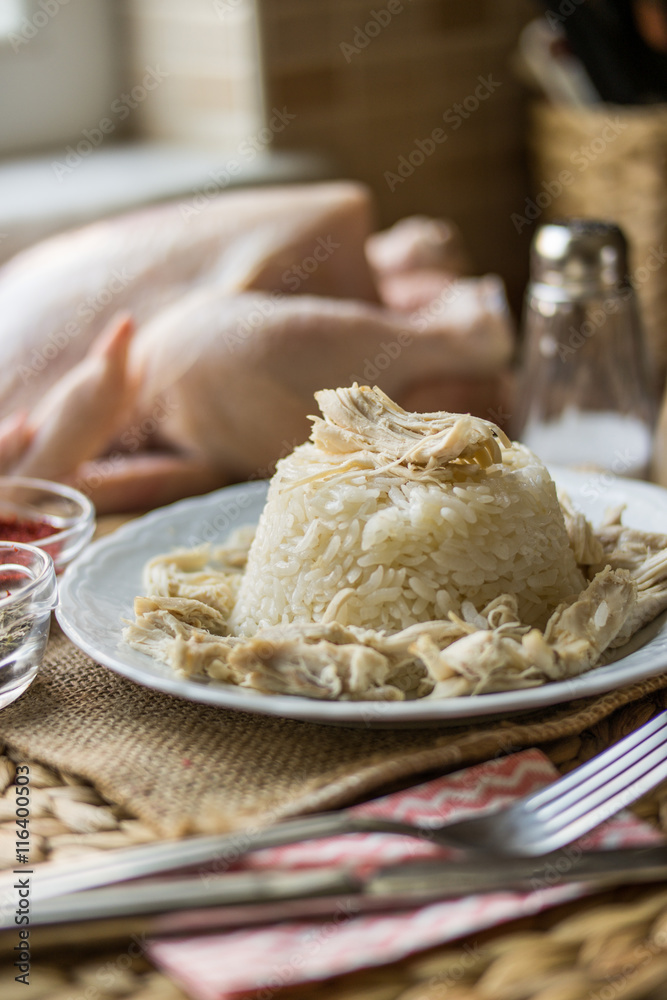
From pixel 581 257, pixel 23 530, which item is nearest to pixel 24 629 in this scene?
pixel 23 530

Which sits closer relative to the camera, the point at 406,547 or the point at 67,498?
the point at 406,547

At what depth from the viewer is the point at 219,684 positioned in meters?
0.78

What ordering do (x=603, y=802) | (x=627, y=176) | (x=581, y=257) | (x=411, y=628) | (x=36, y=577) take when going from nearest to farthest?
(x=603, y=802)
(x=411, y=628)
(x=36, y=577)
(x=581, y=257)
(x=627, y=176)

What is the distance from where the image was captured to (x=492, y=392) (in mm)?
1668

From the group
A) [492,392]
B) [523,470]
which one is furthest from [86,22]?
[523,470]

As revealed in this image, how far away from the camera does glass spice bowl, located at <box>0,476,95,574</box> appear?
42.1 inches

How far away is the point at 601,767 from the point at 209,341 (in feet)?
3.03

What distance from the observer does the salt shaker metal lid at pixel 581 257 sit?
137 cm

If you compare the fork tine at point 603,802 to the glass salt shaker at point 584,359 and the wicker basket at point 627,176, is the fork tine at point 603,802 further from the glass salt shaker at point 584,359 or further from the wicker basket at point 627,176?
the wicker basket at point 627,176

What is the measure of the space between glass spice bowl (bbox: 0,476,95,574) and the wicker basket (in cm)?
145

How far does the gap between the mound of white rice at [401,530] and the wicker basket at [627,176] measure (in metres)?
1.47

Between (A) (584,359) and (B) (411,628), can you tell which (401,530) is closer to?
(B) (411,628)

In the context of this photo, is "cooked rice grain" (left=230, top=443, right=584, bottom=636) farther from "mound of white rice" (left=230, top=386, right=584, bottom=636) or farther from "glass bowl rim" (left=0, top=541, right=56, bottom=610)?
"glass bowl rim" (left=0, top=541, right=56, bottom=610)

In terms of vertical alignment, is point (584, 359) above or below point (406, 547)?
below
